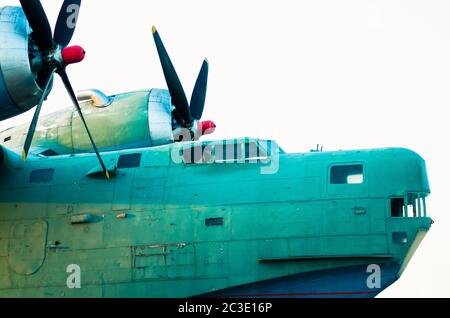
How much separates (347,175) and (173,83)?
7.36 m

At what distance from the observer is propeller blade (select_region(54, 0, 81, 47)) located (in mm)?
19531

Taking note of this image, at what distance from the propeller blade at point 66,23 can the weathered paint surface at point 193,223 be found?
110 inches

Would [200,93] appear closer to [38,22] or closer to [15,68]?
[38,22]

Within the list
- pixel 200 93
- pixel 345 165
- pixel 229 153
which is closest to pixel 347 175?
pixel 345 165

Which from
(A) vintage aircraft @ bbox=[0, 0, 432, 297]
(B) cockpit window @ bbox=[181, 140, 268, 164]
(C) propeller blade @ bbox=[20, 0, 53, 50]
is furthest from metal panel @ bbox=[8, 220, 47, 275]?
(C) propeller blade @ bbox=[20, 0, 53, 50]

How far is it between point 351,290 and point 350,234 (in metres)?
1.12

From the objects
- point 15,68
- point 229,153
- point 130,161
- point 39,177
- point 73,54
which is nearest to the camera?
point 15,68

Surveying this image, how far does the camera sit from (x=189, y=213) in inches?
727

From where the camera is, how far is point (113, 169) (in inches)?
768

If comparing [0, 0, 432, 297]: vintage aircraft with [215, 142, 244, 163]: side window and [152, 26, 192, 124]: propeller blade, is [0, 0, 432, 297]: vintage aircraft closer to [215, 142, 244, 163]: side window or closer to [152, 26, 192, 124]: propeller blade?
[215, 142, 244, 163]: side window

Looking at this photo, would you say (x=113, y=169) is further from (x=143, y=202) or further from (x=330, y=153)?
(x=330, y=153)

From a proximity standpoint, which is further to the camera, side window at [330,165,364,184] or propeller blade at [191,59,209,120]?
propeller blade at [191,59,209,120]

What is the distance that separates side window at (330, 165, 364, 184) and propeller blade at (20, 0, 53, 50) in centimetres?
677
